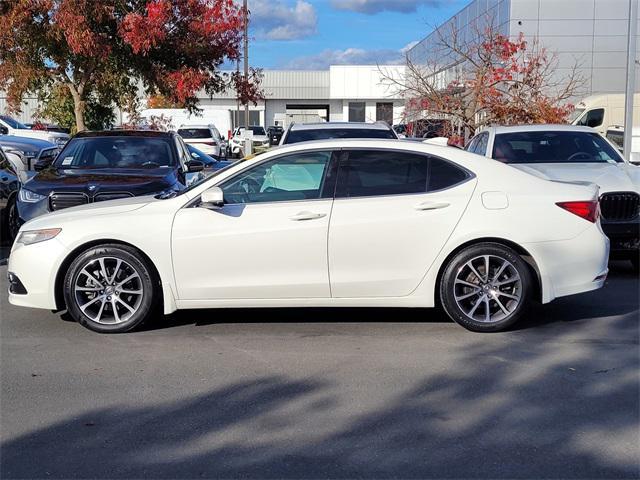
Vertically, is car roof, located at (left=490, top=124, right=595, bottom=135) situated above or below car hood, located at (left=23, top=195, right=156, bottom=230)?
above

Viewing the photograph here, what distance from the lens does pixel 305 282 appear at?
6.62 m

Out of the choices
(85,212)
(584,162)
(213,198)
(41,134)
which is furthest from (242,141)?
(213,198)

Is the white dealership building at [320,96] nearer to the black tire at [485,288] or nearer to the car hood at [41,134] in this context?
the car hood at [41,134]

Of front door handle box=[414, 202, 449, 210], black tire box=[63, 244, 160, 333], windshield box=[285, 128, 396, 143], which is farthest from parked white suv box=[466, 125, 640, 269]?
black tire box=[63, 244, 160, 333]

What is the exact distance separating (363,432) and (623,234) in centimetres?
558

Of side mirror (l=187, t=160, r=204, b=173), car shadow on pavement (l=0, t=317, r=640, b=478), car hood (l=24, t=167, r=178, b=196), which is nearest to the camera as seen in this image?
car shadow on pavement (l=0, t=317, r=640, b=478)

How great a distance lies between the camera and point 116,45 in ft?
50.6

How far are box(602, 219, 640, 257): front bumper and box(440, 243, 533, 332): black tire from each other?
9.04 ft

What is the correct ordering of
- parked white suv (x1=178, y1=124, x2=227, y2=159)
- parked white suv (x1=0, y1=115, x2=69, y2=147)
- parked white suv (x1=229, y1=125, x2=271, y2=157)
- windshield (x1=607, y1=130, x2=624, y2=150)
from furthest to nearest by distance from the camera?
parked white suv (x1=229, y1=125, x2=271, y2=157) → parked white suv (x1=178, y1=124, x2=227, y2=159) → parked white suv (x1=0, y1=115, x2=69, y2=147) → windshield (x1=607, y1=130, x2=624, y2=150)

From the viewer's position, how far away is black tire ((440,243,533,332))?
6688 millimetres

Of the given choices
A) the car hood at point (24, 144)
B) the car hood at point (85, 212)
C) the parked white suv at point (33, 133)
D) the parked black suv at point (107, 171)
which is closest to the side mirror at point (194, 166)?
the parked black suv at point (107, 171)

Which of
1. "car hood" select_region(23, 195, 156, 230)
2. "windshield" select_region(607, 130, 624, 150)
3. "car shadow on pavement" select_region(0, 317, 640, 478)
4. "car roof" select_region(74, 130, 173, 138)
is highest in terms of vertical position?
"windshield" select_region(607, 130, 624, 150)

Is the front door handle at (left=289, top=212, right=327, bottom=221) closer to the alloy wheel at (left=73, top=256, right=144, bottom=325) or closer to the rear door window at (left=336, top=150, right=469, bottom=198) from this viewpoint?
the rear door window at (left=336, top=150, right=469, bottom=198)

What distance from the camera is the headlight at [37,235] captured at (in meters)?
6.71
